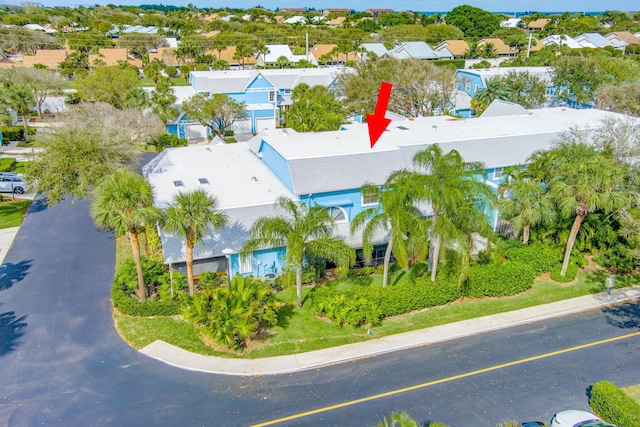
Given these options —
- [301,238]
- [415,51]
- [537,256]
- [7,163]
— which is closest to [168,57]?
[415,51]

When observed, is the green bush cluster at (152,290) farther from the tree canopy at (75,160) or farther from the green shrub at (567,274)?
the green shrub at (567,274)

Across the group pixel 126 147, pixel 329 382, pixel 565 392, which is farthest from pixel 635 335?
pixel 126 147

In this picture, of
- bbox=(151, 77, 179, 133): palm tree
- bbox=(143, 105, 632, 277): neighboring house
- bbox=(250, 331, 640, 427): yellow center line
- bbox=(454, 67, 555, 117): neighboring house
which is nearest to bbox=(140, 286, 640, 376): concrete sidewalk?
bbox=(250, 331, 640, 427): yellow center line

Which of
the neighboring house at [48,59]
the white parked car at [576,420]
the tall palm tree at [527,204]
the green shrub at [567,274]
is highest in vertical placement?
the neighboring house at [48,59]

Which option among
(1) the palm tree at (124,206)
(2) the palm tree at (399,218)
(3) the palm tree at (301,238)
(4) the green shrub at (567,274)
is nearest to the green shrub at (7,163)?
(1) the palm tree at (124,206)

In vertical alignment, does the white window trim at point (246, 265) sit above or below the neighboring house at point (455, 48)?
below

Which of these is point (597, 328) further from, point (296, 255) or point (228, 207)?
point (228, 207)

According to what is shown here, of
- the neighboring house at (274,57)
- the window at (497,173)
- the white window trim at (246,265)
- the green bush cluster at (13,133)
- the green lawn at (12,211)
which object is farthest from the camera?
the neighboring house at (274,57)
